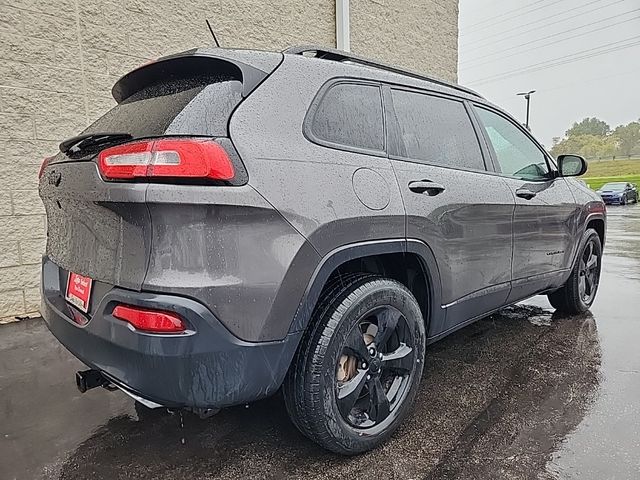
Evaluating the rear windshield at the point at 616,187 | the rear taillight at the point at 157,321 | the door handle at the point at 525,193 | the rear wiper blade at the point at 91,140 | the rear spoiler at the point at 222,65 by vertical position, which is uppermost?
the rear spoiler at the point at 222,65

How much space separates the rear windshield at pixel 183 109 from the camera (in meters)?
1.82

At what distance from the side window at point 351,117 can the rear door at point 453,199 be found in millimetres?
105

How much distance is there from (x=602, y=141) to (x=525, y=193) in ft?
205

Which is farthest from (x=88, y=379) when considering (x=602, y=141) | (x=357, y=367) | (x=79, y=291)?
(x=602, y=141)

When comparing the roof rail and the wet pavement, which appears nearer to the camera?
the wet pavement

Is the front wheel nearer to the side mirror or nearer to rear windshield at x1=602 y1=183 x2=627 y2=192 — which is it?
the side mirror

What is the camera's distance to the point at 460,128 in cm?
306

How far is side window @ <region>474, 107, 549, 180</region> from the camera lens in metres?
3.35

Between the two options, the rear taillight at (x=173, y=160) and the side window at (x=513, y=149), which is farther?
the side window at (x=513, y=149)

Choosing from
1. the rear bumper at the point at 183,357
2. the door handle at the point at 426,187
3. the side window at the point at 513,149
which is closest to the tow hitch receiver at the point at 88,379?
the rear bumper at the point at 183,357

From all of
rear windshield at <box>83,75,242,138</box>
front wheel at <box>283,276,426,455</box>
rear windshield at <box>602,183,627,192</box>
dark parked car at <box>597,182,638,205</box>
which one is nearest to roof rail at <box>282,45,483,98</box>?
rear windshield at <box>83,75,242,138</box>

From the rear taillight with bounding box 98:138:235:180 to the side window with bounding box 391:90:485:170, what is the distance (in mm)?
1124

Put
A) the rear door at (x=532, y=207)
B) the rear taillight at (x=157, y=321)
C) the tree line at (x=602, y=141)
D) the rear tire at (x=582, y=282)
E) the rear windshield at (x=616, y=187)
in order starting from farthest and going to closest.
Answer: the tree line at (x=602, y=141) < the rear windshield at (x=616, y=187) < the rear tire at (x=582, y=282) < the rear door at (x=532, y=207) < the rear taillight at (x=157, y=321)

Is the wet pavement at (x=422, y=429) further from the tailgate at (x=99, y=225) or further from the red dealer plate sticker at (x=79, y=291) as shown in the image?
the tailgate at (x=99, y=225)
